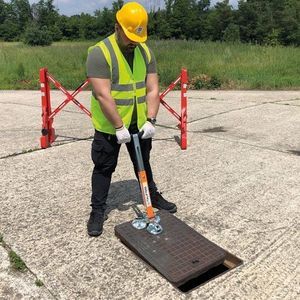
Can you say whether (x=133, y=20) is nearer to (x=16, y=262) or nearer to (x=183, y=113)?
(x=16, y=262)

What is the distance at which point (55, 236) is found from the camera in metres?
3.42

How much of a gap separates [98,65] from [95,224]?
134 cm

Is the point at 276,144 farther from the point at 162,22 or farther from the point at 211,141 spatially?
the point at 162,22

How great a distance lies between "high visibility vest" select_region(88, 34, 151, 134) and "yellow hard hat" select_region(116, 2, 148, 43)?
20 centimetres

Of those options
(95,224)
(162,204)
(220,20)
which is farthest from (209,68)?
(220,20)

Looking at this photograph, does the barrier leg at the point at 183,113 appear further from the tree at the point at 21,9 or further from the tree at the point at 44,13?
the tree at the point at 21,9

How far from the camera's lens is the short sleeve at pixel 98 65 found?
3.00 m

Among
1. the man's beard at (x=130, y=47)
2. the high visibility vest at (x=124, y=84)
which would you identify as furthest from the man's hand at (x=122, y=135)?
the man's beard at (x=130, y=47)

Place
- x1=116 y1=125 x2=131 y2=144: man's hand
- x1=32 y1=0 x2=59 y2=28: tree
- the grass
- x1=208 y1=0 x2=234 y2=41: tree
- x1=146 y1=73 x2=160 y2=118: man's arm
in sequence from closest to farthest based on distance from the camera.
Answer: x1=116 y1=125 x2=131 y2=144: man's hand, x1=146 y1=73 x2=160 y2=118: man's arm, the grass, x1=208 y1=0 x2=234 y2=41: tree, x1=32 y1=0 x2=59 y2=28: tree

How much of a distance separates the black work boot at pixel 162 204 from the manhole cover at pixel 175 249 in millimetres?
271

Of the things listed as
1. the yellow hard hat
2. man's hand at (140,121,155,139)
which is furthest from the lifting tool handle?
the yellow hard hat

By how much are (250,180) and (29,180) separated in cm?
255

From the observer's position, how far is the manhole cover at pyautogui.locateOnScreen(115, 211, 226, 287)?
2.91 m

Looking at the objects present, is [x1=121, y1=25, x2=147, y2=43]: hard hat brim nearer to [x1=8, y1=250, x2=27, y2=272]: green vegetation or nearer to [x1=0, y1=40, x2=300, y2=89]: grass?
[x1=8, y1=250, x2=27, y2=272]: green vegetation
